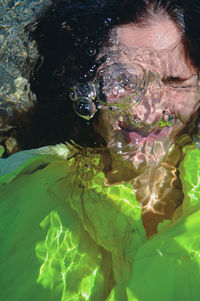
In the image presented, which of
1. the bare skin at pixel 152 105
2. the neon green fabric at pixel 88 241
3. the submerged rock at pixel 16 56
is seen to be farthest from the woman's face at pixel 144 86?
the submerged rock at pixel 16 56

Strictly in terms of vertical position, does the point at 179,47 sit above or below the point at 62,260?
above

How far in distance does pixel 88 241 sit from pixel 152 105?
40.6 inches

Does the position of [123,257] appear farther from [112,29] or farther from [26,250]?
[112,29]

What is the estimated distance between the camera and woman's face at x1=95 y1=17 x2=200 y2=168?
1938 mm

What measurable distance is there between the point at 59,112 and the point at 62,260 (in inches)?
47.4

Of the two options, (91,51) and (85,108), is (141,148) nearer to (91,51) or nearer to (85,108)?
(85,108)

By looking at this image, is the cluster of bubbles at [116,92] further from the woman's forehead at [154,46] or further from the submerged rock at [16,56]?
the submerged rock at [16,56]

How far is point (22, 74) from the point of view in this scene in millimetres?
2533

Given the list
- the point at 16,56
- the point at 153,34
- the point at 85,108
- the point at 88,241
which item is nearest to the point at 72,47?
the point at 85,108

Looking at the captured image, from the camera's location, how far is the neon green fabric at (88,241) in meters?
1.43

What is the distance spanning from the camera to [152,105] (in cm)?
Answer: 202

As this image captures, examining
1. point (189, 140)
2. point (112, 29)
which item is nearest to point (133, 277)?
point (189, 140)

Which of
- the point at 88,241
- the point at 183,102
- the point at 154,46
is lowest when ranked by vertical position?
the point at 88,241

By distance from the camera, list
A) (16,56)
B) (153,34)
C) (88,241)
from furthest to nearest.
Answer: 1. (16,56)
2. (153,34)
3. (88,241)
